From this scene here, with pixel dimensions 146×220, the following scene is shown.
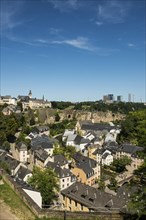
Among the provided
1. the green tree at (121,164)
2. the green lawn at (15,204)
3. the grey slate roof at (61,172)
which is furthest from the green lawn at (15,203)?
the green tree at (121,164)

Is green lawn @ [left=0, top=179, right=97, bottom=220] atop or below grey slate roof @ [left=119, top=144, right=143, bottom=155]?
atop

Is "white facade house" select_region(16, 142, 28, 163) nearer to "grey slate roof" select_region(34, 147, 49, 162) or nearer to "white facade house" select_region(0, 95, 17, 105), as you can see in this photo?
"grey slate roof" select_region(34, 147, 49, 162)

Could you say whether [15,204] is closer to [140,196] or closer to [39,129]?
[140,196]

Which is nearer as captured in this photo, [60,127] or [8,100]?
[60,127]

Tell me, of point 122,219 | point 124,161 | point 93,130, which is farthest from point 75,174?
point 93,130

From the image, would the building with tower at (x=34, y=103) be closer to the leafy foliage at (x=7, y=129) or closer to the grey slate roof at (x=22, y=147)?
the leafy foliage at (x=7, y=129)

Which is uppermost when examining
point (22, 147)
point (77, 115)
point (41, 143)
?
point (77, 115)

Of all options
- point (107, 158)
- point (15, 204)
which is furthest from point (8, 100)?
point (15, 204)

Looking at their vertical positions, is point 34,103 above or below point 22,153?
above

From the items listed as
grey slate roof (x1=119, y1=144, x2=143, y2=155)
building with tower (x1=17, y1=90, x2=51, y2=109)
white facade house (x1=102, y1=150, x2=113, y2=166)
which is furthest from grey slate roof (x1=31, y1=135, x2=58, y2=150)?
building with tower (x1=17, y1=90, x2=51, y2=109)

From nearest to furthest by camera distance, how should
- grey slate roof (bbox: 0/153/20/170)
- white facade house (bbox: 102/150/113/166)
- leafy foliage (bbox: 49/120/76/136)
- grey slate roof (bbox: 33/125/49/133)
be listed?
grey slate roof (bbox: 0/153/20/170) < white facade house (bbox: 102/150/113/166) < grey slate roof (bbox: 33/125/49/133) < leafy foliage (bbox: 49/120/76/136)
